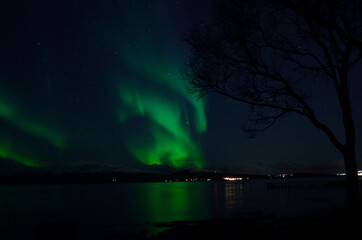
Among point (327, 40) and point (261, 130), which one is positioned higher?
point (327, 40)

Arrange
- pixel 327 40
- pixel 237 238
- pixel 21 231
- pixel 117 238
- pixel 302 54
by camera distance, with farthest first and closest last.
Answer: pixel 21 231, pixel 117 238, pixel 302 54, pixel 327 40, pixel 237 238

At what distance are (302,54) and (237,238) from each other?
7570mm

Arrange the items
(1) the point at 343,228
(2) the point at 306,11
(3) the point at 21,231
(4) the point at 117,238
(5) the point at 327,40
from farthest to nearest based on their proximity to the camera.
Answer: (3) the point at 21,231 < (4) the point at 117,238 < (5) the point at 327,40 < (2) the point at 306,11 < (1) the point at 343,228

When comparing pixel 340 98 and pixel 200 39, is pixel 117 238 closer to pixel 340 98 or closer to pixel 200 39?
pixel 200 39

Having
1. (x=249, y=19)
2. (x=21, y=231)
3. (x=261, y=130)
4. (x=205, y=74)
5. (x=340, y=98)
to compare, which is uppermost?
(x=249, y=19)

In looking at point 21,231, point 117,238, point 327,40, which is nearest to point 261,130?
point 327,40

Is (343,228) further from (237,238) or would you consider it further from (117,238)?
(117,238)

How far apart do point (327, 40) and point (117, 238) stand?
1693 cm

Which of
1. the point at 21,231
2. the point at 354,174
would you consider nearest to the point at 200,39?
the point at 354,174

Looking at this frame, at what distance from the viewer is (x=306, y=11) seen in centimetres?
1168

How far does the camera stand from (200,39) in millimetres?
13789

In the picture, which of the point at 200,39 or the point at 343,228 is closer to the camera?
the point at 343,228

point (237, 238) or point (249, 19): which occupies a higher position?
point (249, 19)

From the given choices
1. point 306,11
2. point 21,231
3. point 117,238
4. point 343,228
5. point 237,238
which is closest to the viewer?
point 343,228
